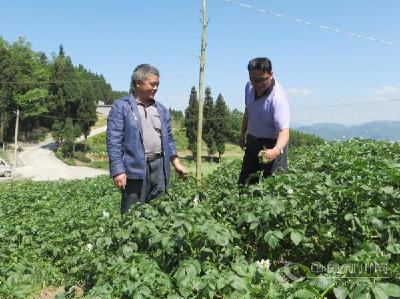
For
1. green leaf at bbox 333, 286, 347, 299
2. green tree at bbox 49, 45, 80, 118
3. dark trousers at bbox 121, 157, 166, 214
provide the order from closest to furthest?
green leaf at bbox 333, 286, 347, 299 < dark trousers at bbox 121, 157, 166, 214 < green tree at bbox 49, 45, 80, 118

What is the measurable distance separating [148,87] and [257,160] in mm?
1549

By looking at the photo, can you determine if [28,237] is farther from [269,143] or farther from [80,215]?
[269,143]

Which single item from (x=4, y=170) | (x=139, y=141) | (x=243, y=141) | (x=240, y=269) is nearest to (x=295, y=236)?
(x=240, y=269)

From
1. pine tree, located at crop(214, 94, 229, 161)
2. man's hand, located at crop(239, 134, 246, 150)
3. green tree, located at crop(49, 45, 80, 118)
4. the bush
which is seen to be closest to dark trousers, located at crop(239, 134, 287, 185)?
man's hand, located at crop(239, 134, 246, 150)

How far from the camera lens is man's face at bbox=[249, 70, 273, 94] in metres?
4.76

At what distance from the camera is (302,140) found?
6475 centimetres

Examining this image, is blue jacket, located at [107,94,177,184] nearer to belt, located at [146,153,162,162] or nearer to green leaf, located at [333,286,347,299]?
belt, located at [146,153,162,162]

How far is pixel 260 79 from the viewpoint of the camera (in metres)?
4.80

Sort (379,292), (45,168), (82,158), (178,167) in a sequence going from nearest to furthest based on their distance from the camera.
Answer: (379,292), (178,167), (45,168), (82,158)

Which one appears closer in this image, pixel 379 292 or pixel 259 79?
pixel 379 292

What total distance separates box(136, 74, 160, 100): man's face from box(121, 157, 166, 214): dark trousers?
2.39 feet

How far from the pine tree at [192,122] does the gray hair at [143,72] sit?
47.0 m

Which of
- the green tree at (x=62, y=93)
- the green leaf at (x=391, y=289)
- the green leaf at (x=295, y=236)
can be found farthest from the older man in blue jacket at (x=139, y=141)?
the green tree at (x=62, y=93)

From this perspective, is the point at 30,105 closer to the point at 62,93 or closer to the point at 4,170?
the point at 62,93
